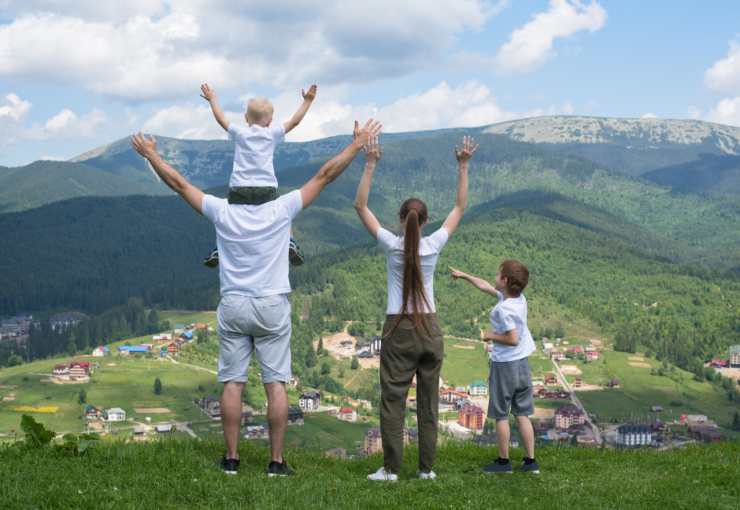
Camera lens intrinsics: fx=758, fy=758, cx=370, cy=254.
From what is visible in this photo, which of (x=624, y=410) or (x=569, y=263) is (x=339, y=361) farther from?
(x=569, y=263)

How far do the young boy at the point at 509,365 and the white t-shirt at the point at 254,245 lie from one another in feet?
8.38

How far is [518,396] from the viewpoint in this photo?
29.0 feet

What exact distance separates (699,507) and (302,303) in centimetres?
16526

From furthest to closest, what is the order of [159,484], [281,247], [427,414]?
[427,414], [281,247], [159,484]

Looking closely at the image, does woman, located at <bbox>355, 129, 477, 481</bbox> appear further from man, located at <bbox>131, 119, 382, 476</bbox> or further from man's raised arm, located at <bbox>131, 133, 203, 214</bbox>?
man's raised arm, located at <bbox>131, 133, 203, 214</bbox>

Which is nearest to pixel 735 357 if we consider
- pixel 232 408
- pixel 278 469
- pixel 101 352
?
pixel 101 352

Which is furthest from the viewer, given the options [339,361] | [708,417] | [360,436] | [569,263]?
[569,263]

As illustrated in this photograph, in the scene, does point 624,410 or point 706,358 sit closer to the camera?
point 624,410

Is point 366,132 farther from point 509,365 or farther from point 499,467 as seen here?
point 499,467

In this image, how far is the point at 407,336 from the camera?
8.00m

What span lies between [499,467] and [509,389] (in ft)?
3.05

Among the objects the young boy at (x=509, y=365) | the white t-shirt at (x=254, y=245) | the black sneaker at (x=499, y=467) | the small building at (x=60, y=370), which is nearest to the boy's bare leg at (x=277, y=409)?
the white t-shirt at (x=254, y=245)

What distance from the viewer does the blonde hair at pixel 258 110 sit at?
304 inches

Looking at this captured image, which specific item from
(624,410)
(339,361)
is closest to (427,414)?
(624,410)
